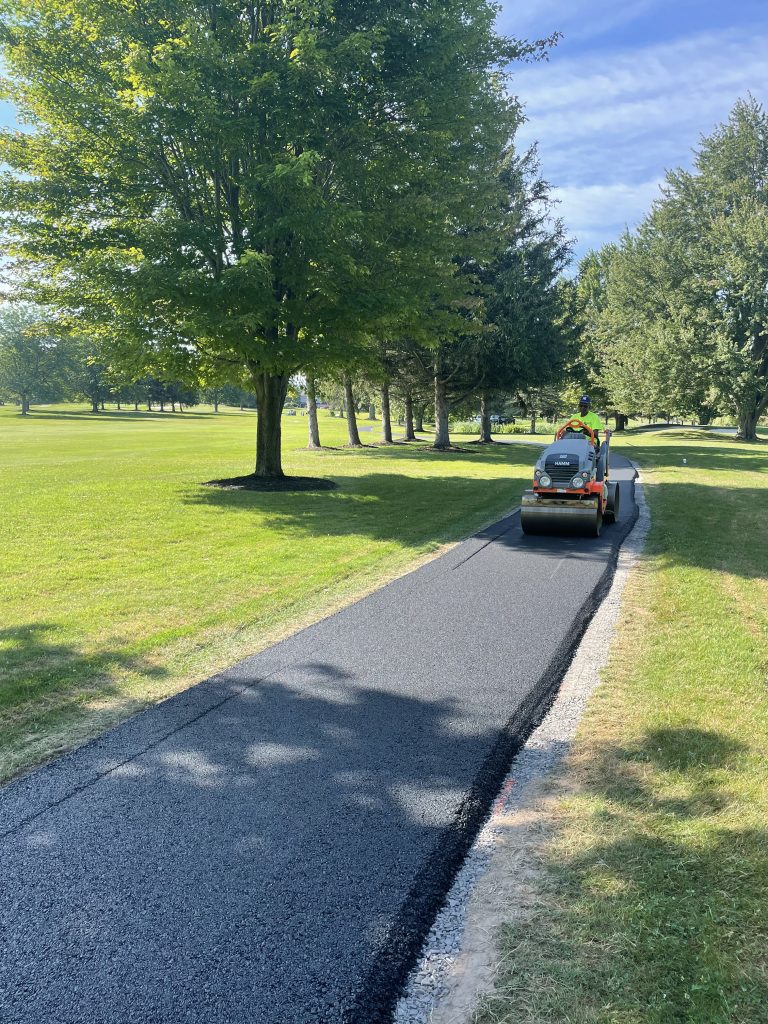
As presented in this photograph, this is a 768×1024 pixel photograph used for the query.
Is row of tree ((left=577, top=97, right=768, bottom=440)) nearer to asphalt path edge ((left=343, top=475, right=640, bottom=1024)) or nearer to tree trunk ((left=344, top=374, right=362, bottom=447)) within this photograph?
tree trunk ((left=344, top=374, right=362, bottom=447))

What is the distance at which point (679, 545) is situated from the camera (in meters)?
9.83

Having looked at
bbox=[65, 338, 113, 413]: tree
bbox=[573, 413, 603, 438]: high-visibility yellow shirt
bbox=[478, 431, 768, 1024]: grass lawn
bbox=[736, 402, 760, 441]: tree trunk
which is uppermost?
bbox=[65, 338, 113, 413]: tree

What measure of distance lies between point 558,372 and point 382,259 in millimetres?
16850

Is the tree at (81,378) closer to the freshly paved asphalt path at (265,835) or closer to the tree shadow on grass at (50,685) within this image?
the tree shadow on grass at (50,685)

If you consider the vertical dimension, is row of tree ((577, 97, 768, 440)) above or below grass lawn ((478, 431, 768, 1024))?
above

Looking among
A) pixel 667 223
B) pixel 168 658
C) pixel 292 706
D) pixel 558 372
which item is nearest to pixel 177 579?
pixel 168 658

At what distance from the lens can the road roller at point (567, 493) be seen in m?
10.0

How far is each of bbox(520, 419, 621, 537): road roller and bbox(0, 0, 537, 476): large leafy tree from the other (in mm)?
6504

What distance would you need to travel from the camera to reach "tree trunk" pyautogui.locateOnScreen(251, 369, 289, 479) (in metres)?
18.1

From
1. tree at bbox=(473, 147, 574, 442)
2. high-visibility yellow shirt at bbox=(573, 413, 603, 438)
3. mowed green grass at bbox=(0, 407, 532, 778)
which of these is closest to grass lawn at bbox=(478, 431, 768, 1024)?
mowed green grass at bbox=(0, 407, 532, 778)

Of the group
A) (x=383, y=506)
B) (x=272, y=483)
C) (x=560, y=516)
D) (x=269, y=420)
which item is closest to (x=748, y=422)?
(x=269, y=420)

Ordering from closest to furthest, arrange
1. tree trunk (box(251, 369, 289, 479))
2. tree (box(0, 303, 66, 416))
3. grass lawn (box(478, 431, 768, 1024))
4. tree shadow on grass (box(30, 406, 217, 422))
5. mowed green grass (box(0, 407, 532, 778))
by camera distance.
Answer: grass lawn (box(478, 431, 768, 1024)) < mowed green grass (box(0, 407, 532, 778)) < tree trunk (box(251, 369, 289, 479)) < tree shadow on grass (box(30, 406, 217, 422)) < tree (box(0, 303, 66, 416))

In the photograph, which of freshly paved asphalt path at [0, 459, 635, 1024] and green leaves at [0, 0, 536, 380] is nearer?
freshly paved asphalt path at [0, 459, 635, 1024]

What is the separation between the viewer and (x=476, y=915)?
2.75 meters
